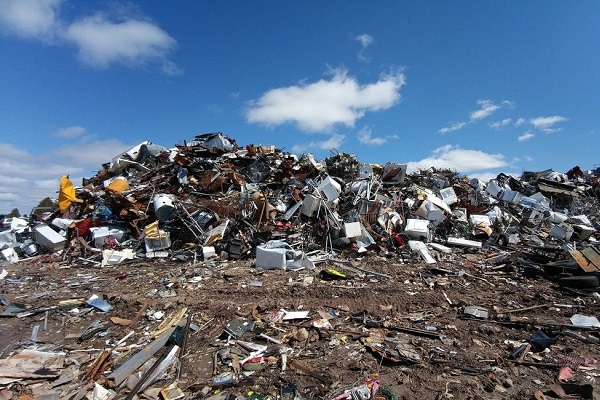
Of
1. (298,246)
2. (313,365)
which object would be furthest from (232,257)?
(313,365)

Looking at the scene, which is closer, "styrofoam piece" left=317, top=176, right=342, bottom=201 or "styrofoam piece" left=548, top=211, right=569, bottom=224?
"styrofoam piece" left=317, top=176, right=342, bottom=201

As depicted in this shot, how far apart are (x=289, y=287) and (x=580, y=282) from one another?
5.22m

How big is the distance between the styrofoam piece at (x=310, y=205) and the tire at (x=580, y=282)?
5.41 meters

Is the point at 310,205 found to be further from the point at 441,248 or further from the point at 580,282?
the point at 580,282

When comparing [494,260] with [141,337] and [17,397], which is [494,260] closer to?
[141,337]

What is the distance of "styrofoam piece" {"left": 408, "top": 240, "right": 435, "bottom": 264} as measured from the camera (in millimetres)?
7975

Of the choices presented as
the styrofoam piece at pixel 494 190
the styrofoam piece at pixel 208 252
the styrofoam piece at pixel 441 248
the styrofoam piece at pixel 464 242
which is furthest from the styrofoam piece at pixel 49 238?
the styrofoam piece at pixel 494 190

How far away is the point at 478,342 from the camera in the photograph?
4.28m

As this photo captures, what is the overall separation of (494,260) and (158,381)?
7.66 meters

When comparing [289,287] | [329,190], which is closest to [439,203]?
[329,190]

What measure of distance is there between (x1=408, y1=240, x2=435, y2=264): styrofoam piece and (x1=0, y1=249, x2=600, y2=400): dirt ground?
0.31 metres

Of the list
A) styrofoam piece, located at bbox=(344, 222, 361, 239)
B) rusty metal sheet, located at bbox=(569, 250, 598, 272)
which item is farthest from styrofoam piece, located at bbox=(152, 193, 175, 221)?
rusty metal sheet, located at bbox=(569, 250, 598, 272)

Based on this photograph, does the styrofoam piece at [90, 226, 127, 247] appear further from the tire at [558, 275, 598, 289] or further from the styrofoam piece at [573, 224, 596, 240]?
the styrofoam piece at [573, 224, 596, 240]

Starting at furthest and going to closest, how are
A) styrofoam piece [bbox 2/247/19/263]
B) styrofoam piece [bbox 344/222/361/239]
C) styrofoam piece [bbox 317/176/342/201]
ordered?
styrofoam piece [bbox 317/176/342/201] < styrofoam piece [bbox 2/247/19/263] < styrofoam piece [bbox 344/222/361/239]
